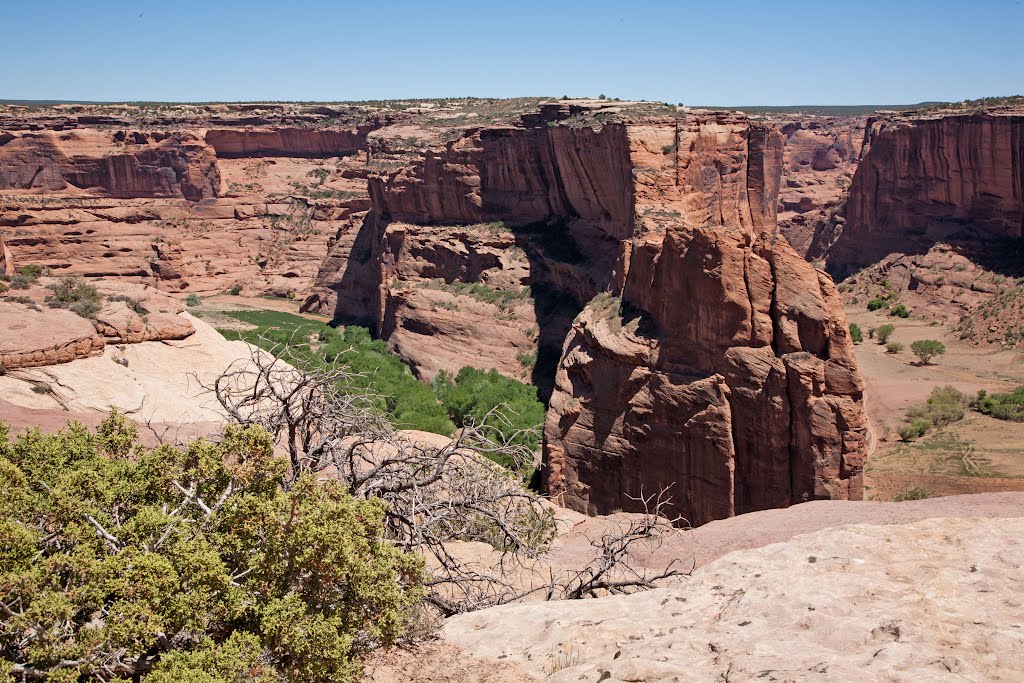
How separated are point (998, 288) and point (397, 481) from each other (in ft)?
167

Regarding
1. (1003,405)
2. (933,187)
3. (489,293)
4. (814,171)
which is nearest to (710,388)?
(1003,405)

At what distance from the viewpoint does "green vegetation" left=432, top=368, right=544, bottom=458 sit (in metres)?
34.2

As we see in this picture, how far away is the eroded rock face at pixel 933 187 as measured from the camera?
179 feet

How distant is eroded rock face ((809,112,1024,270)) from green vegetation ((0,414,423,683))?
56.7 metres

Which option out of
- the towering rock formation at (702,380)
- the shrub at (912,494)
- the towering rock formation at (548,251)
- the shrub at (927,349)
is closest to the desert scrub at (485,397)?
the towering rock formation at (548,251)

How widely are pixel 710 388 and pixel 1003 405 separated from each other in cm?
1979

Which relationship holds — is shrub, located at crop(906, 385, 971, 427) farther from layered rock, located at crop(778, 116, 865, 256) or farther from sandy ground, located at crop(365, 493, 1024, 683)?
layered rock, located at crop(778, 116, 865, 256)

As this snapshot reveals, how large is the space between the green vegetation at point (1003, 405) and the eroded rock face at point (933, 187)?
24.0 metres

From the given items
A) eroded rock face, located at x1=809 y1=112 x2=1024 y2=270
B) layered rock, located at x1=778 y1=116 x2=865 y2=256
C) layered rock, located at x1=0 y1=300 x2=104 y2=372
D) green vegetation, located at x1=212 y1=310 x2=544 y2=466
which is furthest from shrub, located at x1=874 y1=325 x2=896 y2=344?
layered rock, located at x1=0 y1=300 x2=104 y2=372

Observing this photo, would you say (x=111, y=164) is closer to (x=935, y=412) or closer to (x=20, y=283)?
(x=20, y=283)

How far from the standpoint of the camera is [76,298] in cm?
2612

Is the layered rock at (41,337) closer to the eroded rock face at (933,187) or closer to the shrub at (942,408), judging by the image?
the shrub at (942,408)

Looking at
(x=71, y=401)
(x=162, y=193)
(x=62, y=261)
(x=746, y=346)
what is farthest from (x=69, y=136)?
(x=746, y=346)

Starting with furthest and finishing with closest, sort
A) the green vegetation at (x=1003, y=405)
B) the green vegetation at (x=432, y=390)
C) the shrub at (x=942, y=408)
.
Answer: the green vegetation at (x=432, y=390)
the shrub at (x=942, y=408)
the green vegetation at (x=1003, y=405)
